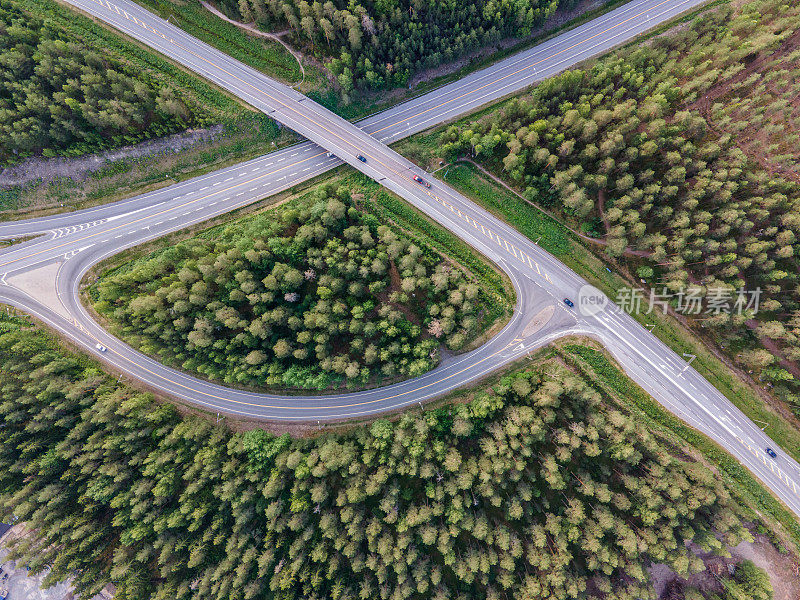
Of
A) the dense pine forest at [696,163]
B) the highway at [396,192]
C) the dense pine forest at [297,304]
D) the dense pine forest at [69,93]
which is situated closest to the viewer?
the dense pine forest at [297,304]

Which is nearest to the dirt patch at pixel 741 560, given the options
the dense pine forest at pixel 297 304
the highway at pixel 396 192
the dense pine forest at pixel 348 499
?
the dense pine forest at pixel 348 499

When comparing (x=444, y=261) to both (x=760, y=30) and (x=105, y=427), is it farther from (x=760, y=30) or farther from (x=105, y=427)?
(x=760, y=30)

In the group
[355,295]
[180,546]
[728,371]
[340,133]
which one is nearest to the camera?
[180,546]

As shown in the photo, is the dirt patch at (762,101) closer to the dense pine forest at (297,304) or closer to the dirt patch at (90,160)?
the dense pine forest at (297,304)

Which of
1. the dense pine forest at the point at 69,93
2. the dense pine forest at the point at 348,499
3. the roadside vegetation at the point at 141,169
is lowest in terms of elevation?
the dense pine forest at the point at 348,499

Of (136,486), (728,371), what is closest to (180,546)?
(136,486)

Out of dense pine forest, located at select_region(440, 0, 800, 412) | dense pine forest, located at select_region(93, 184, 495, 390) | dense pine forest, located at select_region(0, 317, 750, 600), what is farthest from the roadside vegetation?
dense pine forest, located at select_region(440, 0, 800, 412)
